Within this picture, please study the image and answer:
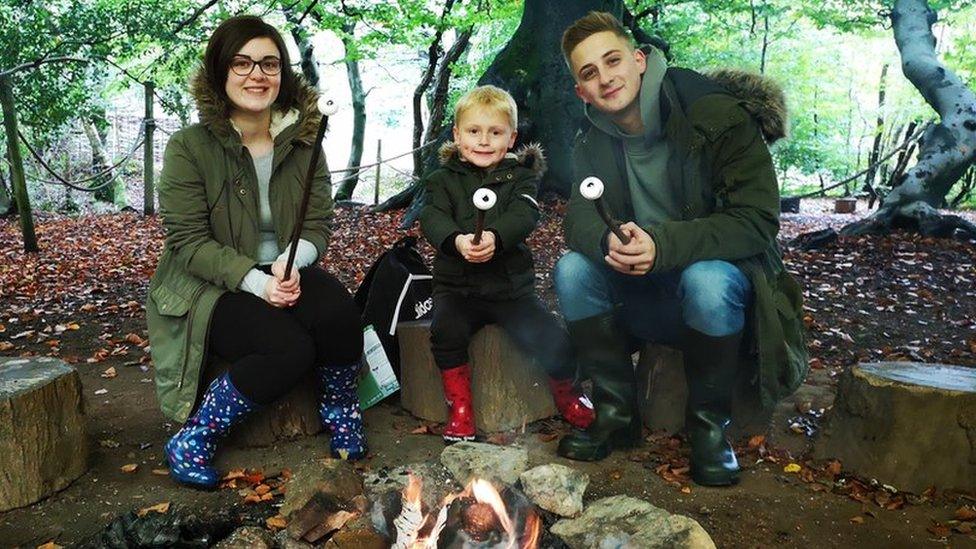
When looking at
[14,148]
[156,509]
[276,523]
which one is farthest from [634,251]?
[14,148]

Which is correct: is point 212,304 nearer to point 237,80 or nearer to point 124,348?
point 237,80

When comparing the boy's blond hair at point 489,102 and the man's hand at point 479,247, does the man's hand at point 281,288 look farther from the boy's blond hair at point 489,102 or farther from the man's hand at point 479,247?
the boy's blond hair at point 489,102

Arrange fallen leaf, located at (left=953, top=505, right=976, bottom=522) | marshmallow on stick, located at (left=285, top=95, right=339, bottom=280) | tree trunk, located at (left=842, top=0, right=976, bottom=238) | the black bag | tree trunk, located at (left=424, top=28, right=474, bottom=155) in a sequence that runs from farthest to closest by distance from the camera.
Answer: tree trunk, located at (left=424, top=28, right=474, bottom=155), tree trunk, located at (left=842, top=0, right=976, bottom=238), the black bag, fallen leaf, located at (left=953, top=505, right=976, bottom=522), marshmallow on stick, located at (left=285, top=95, right=339, bottom=280)

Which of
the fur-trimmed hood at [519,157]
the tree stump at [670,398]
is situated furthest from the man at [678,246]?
the fur-trimmed hood at [519,157]

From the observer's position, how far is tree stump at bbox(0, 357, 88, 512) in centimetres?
255

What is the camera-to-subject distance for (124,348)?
4.71 meters

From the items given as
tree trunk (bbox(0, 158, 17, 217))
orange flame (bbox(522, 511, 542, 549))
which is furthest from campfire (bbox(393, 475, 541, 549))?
tree trunk (bbox(0, 158, 17, 217))

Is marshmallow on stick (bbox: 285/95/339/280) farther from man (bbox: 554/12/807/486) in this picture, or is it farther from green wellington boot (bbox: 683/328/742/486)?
green wellington boot (bbox: 683/328/742/486)

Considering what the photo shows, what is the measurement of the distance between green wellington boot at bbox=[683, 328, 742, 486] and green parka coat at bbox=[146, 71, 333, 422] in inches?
62.6

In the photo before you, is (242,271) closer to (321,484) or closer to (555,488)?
(321,484)

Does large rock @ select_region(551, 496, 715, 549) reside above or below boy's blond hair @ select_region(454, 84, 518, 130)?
below

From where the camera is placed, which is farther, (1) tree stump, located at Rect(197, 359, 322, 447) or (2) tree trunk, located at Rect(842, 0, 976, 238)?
(2) tree trunk, located at Rect(842, 0, 976, 238)

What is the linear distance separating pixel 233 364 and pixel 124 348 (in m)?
2.35

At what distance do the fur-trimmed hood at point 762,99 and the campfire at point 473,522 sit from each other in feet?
5.52
